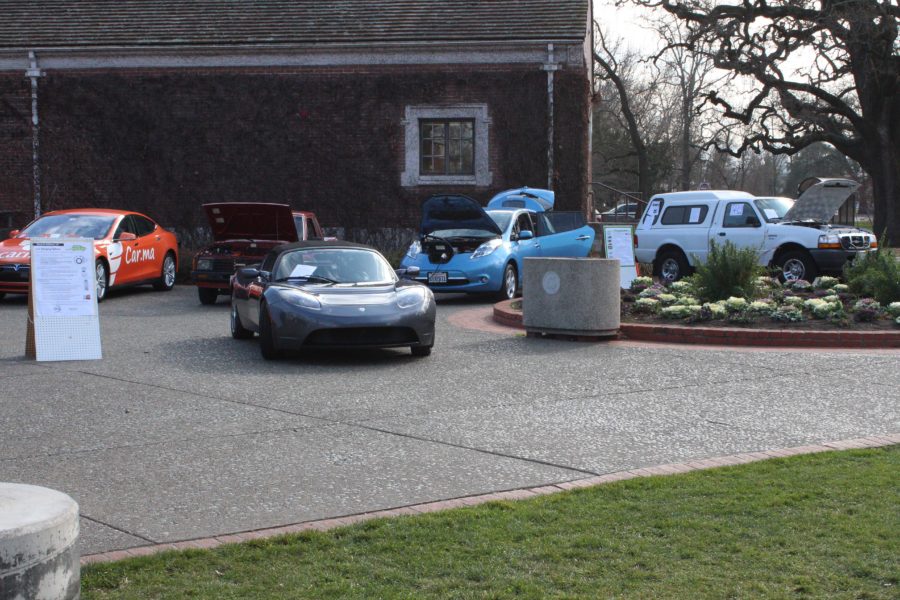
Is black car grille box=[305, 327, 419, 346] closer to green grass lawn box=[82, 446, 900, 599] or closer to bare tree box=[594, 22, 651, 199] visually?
green grass lawn box=[82, 446, 900, 599]

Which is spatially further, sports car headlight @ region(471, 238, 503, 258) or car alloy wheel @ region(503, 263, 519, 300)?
car alloy wheel @ region(503, 263, 519, 300)

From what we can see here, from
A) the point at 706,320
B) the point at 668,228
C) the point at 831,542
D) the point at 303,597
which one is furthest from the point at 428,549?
the point at 668,228

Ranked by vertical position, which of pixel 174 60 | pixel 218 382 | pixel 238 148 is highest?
pixel 174 60

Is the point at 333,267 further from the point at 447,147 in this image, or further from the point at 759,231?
the point at 447,147

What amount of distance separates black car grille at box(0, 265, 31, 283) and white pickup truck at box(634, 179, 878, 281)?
38.3ft

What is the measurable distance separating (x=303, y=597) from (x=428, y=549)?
0.74m

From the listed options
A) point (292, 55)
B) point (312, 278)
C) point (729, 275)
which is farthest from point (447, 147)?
point (312, 278)

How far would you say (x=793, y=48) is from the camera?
100ft

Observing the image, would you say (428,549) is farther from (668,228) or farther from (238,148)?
(238,148)

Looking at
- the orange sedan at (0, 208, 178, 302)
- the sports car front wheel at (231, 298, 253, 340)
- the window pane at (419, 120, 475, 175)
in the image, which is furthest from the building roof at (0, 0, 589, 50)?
the sports car front wheel at (231, 298, 253, 340)

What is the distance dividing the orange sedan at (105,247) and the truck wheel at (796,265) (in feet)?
38.2

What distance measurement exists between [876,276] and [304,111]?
54.7 ft

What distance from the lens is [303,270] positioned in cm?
1208

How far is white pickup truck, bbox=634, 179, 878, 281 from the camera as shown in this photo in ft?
63.0
